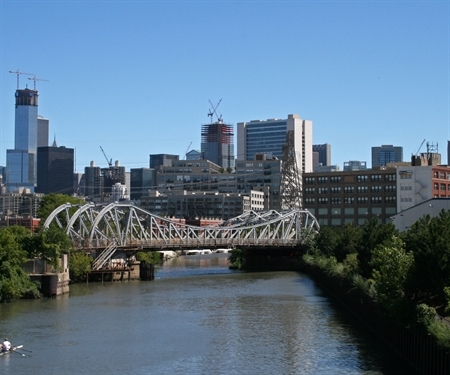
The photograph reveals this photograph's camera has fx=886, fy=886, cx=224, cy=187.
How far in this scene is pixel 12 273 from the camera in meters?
86.8

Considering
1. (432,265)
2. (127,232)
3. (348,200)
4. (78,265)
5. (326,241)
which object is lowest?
(78,265)

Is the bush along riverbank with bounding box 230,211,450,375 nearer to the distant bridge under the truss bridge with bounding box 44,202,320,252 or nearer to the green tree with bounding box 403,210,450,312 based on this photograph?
the green tree with bounding box 403,210,450,312

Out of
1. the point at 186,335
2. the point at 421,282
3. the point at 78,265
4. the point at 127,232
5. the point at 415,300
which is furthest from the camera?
the point at 127,232

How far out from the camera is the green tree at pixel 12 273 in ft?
280

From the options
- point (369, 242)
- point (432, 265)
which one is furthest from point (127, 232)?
point (432, 265)

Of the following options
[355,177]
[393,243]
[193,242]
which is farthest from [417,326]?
[355,177]

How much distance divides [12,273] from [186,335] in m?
27.9

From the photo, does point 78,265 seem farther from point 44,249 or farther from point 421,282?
point 421,282

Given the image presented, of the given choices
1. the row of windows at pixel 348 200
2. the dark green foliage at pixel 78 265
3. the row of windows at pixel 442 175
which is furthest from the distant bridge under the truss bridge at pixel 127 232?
the row of windows at pixel 442 175

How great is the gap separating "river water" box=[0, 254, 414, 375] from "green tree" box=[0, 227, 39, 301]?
1.59 meters

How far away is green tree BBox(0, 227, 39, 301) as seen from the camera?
280ft

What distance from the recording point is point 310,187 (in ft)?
634

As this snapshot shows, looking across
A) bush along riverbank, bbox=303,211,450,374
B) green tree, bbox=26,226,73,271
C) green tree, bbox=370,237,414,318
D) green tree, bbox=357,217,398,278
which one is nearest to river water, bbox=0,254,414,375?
bush along riverbank, bbox=303,211,450,374

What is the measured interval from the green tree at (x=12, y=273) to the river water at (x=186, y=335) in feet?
5.20
